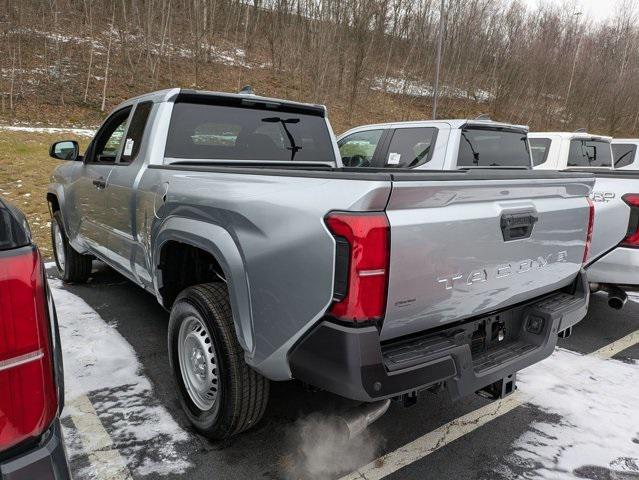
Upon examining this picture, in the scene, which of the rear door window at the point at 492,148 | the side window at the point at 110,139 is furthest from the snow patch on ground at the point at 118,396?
the rear door window at the point at 492,148

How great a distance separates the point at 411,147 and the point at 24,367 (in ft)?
18.8

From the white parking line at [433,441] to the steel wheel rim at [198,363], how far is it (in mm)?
864

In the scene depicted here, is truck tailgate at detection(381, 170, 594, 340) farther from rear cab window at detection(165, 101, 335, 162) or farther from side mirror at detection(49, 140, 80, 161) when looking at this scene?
side mirror at detection(49, 140, 80, 161)

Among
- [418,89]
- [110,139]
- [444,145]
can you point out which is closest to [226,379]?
[110,139]

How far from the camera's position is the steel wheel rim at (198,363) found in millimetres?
Result: 2591

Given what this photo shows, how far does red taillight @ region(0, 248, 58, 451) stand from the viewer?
110 centimetres

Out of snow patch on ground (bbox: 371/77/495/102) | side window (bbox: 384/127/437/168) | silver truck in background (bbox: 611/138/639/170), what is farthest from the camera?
snow patch on ground (bbox: 371/77/495/102)

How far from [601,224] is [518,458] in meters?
2.07

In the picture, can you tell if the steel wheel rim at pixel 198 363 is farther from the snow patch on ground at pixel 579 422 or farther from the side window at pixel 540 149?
the side window at pixel 540 149

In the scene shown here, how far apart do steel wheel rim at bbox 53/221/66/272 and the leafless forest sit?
49.3 feet

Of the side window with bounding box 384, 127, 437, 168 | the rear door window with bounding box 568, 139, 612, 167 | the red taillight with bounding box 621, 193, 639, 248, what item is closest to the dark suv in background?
the red taillight with bounding box 621, 193, 639, 248

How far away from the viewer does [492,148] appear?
247 inches

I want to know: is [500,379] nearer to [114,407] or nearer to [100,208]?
[114,407]

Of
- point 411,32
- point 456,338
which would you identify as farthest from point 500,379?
point 411,32
